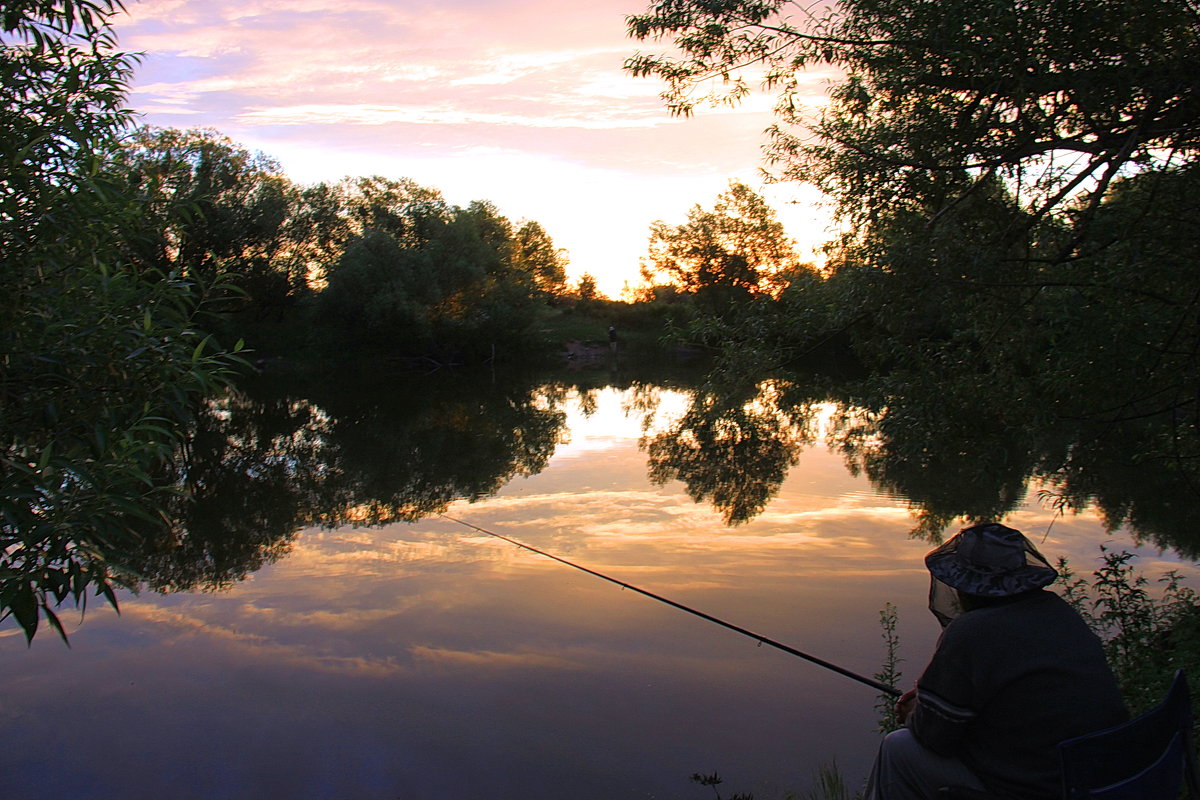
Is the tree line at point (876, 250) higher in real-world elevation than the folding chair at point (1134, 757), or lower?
higher

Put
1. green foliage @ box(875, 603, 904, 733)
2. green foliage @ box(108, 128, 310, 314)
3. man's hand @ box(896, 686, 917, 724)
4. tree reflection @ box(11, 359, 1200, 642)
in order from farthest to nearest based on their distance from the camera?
green foliage @ box(108, 128, 310, 314)
tree reflection @ box(11, 359, 1200, 642)
green foliage @ box(875, 603, 904, 733)
man's hand @ box(896, 686, 917, 724)

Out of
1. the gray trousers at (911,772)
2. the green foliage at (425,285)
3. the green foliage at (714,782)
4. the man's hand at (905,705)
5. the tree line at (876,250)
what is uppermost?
the green foliage at (425,285)

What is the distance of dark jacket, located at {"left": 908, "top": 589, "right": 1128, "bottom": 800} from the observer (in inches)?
97.3

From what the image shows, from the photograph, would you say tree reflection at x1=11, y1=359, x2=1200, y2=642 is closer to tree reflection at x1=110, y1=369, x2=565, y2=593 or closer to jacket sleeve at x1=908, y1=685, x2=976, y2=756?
tree reflection at x1=110, y1=369, x2=565, y2=593

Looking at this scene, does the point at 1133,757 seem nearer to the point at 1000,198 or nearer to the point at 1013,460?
the point at 1000,198

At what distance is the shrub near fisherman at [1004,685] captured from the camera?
248 centimetres

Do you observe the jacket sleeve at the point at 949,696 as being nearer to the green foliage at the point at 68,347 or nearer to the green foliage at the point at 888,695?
the green foliage at the point at 888,695

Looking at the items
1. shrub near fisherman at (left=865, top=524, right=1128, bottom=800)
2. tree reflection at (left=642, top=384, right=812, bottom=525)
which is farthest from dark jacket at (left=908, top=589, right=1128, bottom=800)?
tree reflection at (left=642, top=384, right=812, bottom=525)

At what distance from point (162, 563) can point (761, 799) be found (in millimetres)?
7120

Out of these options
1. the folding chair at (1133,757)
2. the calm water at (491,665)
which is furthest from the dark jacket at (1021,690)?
the calm water at (491,665)

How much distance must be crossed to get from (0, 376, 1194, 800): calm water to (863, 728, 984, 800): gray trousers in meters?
2.10

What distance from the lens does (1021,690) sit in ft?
8.21

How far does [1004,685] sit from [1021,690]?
45 millimetres

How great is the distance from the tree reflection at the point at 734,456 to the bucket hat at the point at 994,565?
192 inches
